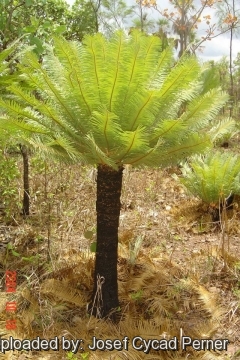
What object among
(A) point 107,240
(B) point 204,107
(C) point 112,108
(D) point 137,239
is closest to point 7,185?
(D) point 137,239

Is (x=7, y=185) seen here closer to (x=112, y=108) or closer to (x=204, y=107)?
(x=112, y=108)

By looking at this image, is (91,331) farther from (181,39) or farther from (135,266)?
(181,39)

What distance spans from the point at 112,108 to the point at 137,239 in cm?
173

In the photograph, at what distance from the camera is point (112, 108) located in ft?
7.99

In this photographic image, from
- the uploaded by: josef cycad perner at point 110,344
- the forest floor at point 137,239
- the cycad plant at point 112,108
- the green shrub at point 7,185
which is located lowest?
the uploaded by: josef cycad perner at point 110,344

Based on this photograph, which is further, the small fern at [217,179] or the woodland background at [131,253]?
the small fern at [217,179]

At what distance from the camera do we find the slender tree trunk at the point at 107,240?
8.79 feet

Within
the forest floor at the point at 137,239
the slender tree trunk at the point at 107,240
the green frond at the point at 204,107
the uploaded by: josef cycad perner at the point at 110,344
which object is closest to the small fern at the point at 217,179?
the forest floor at the point at 137,239

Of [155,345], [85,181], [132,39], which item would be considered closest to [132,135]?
[132,39]

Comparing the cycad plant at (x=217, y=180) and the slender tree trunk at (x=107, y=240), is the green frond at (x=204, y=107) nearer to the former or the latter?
the slender tree trunk at (x=107, y=240)

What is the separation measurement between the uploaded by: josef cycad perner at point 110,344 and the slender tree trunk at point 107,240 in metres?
0.25

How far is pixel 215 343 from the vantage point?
2.66 metres

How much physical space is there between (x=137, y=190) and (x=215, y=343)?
3625 millimetres

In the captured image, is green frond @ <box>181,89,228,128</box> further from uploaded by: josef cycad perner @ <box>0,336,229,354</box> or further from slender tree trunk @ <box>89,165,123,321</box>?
uploaded by: josef cycad perner @ <box>0,336,229,354</box>
